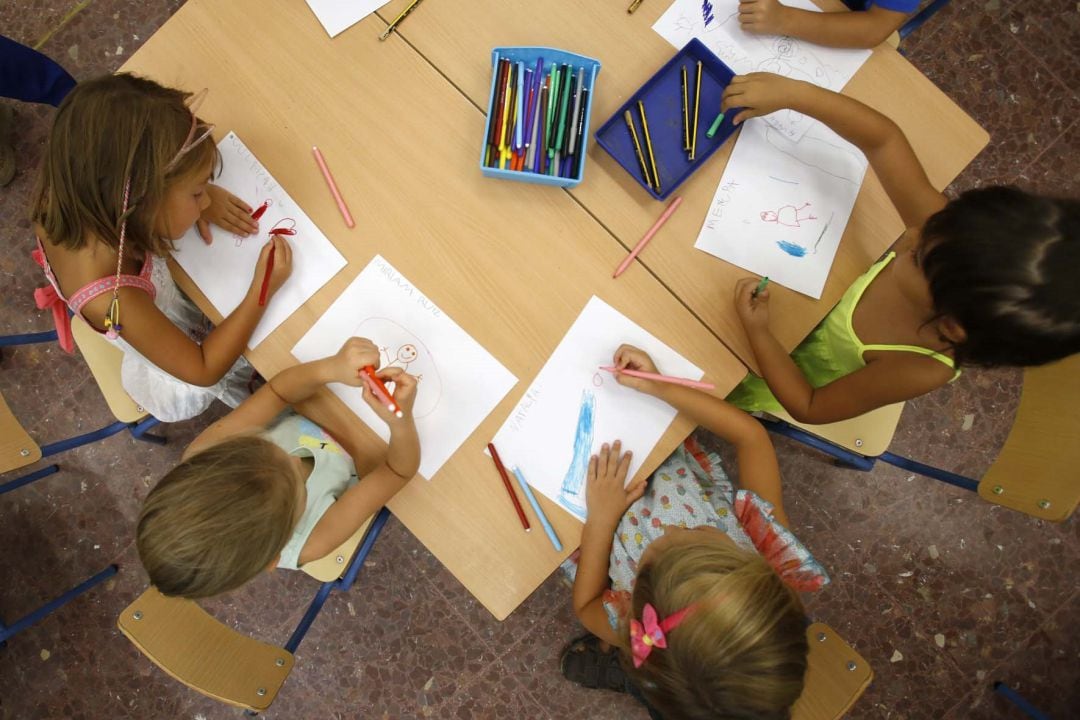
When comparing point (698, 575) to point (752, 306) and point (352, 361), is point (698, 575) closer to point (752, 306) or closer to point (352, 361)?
point (752, 306)

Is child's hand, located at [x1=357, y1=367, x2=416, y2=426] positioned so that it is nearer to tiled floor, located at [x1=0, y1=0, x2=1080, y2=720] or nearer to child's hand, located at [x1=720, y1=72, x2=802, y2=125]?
child's hand, located at [x1=720, y1=72, x2=802, y2=125]

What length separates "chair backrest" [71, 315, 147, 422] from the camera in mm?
1255

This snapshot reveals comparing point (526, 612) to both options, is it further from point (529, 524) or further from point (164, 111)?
point (164, 111)

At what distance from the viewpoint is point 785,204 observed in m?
1.04

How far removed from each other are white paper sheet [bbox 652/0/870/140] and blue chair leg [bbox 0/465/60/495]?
64.6 inches

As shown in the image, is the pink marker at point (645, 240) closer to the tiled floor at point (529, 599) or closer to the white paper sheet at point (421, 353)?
the white paper sheet at point (421, 353)

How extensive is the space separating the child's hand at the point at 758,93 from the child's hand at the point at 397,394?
24.4 inches

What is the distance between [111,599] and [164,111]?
132 cm

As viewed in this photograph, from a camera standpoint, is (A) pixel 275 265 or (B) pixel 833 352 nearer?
(A) pixel 275 265

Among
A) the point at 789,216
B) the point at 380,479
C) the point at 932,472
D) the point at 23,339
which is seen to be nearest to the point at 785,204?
the point at 789,216

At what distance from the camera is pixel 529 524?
1005 mm

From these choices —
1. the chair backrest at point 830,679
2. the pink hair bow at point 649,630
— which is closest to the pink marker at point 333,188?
the pink hair bow at point 649,630

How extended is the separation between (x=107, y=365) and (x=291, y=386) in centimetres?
51

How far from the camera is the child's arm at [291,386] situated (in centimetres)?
96
